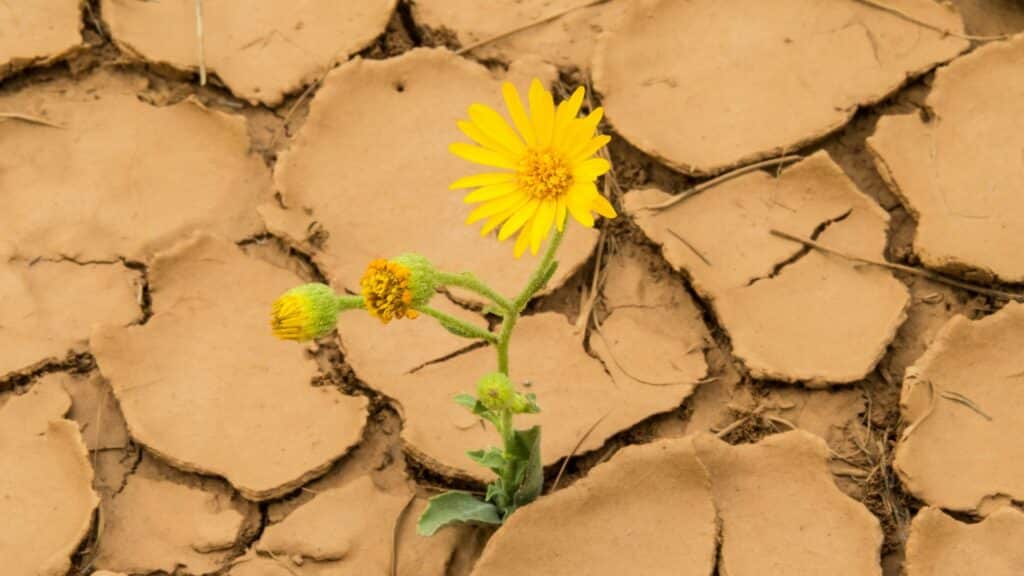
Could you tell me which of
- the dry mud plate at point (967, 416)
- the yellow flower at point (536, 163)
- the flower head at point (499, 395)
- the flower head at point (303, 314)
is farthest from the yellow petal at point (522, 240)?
the dry mud plate at point (967, 416)

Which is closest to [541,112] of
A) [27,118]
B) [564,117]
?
[564,117]

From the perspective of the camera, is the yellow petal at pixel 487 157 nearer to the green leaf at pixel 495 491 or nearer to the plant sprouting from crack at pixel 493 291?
the plant sprouting from crack at pixel 493 291

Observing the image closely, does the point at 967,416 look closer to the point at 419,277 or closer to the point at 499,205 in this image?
the point at 499,205

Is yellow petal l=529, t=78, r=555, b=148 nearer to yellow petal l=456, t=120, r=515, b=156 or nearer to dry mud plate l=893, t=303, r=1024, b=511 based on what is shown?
yellow petal l=456, t=120, r=515, b=156

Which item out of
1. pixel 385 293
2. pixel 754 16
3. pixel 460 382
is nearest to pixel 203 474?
pixel 460 382

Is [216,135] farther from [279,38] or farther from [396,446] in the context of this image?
[396,446]

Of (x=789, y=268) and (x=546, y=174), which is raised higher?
(x=546, y=174)
